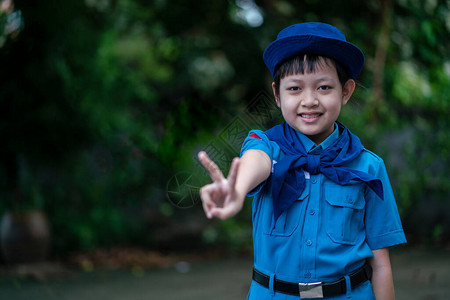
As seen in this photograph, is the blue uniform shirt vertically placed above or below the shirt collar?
below

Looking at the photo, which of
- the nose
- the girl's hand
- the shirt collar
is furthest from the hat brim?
the girl's hand

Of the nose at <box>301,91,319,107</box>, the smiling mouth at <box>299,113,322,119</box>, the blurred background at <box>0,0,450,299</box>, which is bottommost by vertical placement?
the smiling mouth at <box>299,113,322,119</box>

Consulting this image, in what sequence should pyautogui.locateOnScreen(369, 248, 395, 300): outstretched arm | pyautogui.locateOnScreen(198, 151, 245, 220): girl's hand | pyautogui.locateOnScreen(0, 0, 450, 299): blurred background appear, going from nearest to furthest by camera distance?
pyautogui.locateOnScreen(198, 151, 245, 220): girl's hand → pyautogui.locateOnScreen(369, 248, 395, 300): outstretched arm → pyautogui.locateOnScreen(0, 0, 450, 299): blurred background

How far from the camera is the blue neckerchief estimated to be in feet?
5.45

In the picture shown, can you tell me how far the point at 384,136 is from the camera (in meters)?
→ 6.38

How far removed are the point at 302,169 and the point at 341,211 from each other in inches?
7.1

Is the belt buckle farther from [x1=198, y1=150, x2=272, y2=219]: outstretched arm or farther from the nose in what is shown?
the nose

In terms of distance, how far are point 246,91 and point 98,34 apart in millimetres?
2124

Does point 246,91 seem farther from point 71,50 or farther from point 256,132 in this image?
point 256,132

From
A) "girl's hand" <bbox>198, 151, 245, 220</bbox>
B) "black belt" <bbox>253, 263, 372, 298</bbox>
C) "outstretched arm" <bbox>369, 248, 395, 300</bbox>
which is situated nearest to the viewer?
"girl's hand" <bbox>198, 151, 245, 220</bbox>

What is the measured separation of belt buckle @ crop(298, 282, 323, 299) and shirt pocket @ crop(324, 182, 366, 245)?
157 mm

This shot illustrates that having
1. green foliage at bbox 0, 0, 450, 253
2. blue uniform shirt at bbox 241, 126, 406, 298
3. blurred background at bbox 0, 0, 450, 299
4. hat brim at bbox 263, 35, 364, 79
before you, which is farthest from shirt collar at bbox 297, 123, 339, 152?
green foliage at bbox 0, 0, 450, 253

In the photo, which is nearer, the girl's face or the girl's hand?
the girl's hand

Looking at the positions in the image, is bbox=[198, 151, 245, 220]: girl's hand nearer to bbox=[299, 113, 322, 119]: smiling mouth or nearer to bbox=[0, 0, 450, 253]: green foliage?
bbox=[299, 113, 322, 119]: smiling mouth
